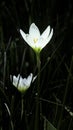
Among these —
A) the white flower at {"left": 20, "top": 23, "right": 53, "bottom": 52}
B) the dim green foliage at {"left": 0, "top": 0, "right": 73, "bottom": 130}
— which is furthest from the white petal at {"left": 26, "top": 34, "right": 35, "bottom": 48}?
the dim green foliage at {"left": 0, "top": 0, "right": 73, "bottom": 130}

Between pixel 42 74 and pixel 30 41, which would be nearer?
pixel 30 41

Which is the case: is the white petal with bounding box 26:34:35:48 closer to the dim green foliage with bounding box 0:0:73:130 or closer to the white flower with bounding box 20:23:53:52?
the white flower with bounding box 20:23:53:52

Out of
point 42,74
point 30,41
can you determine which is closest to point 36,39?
point 30,41

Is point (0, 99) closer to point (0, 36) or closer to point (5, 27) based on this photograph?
point (0, 36)

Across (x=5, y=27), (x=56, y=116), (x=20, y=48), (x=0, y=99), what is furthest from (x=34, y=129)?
(x=5, y=27)

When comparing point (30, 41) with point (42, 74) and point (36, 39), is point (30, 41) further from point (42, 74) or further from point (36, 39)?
point (42, 74)

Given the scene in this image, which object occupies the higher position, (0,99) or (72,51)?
(72,51)

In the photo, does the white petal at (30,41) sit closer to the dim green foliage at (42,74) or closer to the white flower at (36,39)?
the white flower at (36,39)

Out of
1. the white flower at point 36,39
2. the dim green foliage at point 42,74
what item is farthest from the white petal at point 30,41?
the dim green foliage at point 42,74
